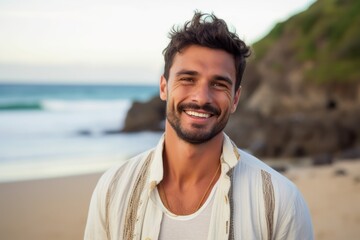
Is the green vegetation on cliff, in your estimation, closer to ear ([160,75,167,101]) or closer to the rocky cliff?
the rocky cliff

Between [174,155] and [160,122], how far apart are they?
1146 inches

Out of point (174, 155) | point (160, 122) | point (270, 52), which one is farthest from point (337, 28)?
point (174, 155)

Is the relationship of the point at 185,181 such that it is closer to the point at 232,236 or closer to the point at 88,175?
the point at 232,236

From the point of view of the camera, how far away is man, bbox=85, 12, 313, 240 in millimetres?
2527

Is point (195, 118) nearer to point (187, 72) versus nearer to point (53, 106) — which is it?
point (187, 72)

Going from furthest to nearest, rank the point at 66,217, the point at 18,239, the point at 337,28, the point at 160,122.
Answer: the point at 160,122 < the point at 337,28 < the point at 66,217 < the point at 18,239

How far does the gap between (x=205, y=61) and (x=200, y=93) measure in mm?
189

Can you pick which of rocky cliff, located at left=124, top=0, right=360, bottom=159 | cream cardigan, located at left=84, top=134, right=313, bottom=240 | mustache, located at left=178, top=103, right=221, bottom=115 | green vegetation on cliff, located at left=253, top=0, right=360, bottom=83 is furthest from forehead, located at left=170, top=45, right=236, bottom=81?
green vegetation on cliff, located at left=253, top=0, right=360, bottom=83

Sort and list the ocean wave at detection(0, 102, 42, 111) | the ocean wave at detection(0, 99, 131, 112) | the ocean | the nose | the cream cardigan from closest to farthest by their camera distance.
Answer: the cream cardigan, the nose, the ocean, the ocean wave at detection(0, 102, 42, 111), the ocean wave at detection(0, 99, 131, 112)

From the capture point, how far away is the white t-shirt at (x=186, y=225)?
2.53 m

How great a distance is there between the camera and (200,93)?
266cm

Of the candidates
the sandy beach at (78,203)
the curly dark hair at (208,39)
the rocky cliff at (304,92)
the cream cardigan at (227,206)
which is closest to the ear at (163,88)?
the curly dark hair at (208,39)

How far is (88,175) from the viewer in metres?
14.1

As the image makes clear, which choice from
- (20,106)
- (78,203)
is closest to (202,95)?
(78,203)
